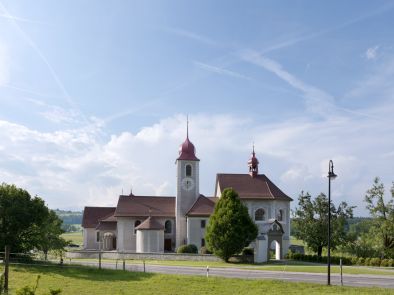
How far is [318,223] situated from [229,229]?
15.9 m

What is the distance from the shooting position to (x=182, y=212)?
217 feet

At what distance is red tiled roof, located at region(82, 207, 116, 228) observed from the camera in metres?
71.5

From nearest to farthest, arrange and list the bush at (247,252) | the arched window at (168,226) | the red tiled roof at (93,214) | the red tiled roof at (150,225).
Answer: the bush at (247,252), the red tiled roof at (150,225), the arched window at (168,226), the red tiled roof at (93,214)

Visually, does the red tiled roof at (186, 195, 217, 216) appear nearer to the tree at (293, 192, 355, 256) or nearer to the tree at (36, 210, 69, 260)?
the tree at (293, 192, 355, 256)

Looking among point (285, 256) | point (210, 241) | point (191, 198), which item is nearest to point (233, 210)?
point (210, 241)

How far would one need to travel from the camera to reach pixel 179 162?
67.6 metres

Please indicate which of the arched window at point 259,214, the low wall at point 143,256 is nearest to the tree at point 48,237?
the low wall at point 143,256

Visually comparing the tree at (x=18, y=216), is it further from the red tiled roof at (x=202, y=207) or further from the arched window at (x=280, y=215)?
the arched window at (x=280, y=215)

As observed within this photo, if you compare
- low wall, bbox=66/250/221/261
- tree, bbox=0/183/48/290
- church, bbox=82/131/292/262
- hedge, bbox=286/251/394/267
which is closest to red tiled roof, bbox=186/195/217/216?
church, bbox=82/131/292/262

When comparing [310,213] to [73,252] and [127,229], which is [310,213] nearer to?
[127,229]

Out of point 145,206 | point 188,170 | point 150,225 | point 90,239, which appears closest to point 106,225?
point 90,239

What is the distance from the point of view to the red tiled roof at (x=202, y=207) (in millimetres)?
63306

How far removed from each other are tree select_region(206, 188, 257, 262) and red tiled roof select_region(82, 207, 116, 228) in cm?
2714

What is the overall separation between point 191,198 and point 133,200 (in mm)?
8663
